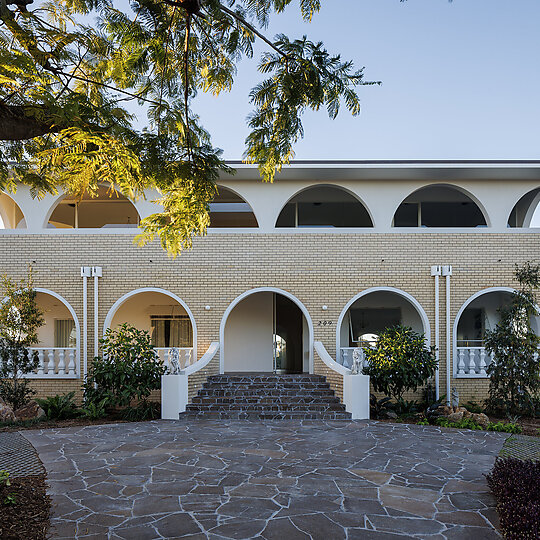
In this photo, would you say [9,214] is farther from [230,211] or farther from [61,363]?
[230,211]

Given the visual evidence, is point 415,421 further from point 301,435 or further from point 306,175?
point 306,175

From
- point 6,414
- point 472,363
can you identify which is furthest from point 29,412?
point 472,363

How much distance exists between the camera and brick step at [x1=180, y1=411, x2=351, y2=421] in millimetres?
10516

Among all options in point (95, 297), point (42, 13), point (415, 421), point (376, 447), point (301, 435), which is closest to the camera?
point (42, 13)

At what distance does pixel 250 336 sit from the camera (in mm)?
14633

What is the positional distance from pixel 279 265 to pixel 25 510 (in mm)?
8756

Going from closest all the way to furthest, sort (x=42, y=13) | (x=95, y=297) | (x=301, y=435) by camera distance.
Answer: (x=42, y=13) < (x=301, y=435) < (x=95, y=297)

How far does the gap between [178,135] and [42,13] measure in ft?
5.76

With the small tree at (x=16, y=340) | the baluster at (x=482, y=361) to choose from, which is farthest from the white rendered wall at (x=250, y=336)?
the baluster at (x=482, y=361)

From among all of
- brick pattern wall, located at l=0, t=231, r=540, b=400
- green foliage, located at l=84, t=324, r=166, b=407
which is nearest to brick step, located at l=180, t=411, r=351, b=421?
green foliage, located at l=84, t=324, r=166, b=407

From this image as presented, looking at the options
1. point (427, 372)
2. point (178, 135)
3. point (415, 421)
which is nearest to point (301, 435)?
point (415, 421)

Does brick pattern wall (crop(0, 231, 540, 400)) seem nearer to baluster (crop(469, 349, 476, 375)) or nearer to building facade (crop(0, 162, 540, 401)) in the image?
building facade (crop(0, 162, 540, 401))

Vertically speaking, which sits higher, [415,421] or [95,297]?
[95,297]

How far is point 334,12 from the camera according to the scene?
16.5 feet
